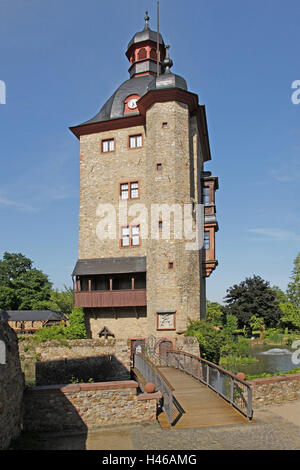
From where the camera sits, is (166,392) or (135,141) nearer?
(166,392)

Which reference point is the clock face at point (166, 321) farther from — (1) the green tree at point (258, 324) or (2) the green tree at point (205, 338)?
(1) the green tree at point (258, 324)

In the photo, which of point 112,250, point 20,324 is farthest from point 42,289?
point 112,250

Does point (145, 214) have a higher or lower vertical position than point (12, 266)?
higher

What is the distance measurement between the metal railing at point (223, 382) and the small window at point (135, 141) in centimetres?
1433

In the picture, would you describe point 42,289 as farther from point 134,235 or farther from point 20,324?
point 134,235

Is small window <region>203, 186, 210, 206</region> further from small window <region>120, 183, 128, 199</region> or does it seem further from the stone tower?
small window <region>120, 183, 128, 199</region>

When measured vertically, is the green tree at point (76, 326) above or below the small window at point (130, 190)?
below

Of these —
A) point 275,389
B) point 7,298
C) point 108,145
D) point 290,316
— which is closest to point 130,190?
point 108,145

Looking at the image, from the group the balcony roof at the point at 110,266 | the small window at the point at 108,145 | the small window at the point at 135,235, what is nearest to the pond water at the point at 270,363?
the balcony roof at the point at 110,266

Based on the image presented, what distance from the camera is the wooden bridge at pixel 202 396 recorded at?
32.6 feet

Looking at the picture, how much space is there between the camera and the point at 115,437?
908cm

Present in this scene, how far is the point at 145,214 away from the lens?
76.3ft

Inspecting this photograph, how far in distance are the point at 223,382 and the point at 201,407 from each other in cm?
122

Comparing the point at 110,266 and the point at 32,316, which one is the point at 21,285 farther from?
the point at 110,266
